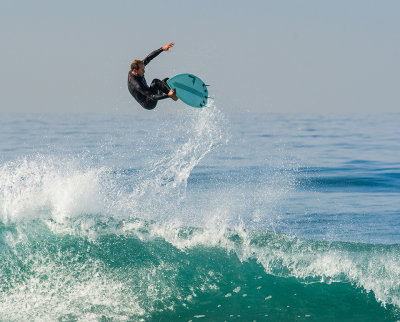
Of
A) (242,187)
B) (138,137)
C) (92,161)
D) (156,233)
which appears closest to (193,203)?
(242,187)

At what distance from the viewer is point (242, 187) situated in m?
14.9

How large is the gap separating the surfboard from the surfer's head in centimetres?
59

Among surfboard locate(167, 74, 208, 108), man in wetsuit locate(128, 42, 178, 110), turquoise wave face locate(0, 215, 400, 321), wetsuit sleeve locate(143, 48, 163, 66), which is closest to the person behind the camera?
turquoise wave face locate(0, 215, 400, 321)

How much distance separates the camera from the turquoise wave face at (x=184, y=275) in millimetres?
7672

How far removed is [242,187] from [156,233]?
19.1 ft

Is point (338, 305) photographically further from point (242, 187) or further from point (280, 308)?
point (242, 187)

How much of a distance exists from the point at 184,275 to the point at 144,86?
12.0 feet

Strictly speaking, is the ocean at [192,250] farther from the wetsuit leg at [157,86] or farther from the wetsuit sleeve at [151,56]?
the wetsuit sleeve at [151,56]

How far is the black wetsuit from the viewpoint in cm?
975

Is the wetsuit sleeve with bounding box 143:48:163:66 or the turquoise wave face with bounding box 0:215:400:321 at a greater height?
the wetsuit sleeve with bounding box 143:48:163:66

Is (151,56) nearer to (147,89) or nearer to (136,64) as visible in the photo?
(136,64)

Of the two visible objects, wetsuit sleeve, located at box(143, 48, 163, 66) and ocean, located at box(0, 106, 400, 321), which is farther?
wetsuit sleeve, located at box(143, 48, 163, 66)

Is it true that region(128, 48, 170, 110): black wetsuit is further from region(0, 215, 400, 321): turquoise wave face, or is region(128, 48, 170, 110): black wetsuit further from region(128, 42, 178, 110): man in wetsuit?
region(0, 215, 400, 321): turquoise wave face

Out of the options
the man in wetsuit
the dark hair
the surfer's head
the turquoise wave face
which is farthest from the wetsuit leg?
the turquoise wave face
